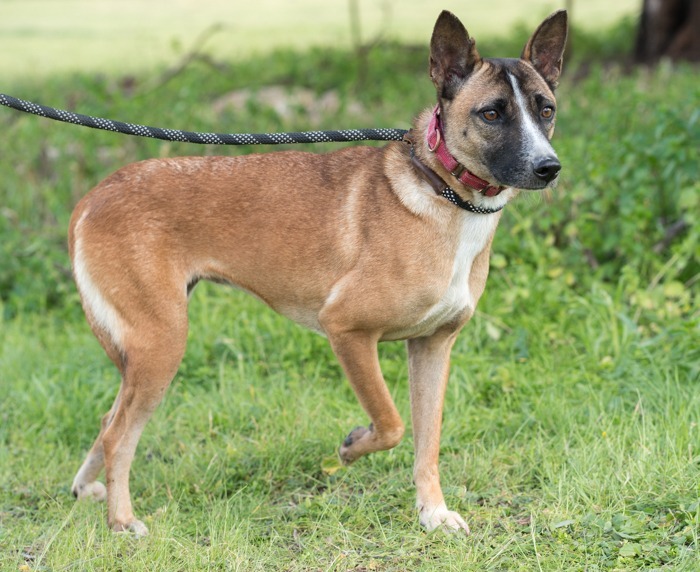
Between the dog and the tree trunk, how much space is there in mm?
8311

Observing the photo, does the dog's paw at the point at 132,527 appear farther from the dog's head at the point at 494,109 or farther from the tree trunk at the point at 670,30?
the tree trunk at the point at 670,30

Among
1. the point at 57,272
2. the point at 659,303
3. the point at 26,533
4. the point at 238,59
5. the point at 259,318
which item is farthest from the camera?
the point at 238,59

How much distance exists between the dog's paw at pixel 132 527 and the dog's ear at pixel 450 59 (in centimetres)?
209

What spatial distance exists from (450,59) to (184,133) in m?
1.12

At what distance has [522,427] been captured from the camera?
4.44 meters

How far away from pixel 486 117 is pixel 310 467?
1.76m

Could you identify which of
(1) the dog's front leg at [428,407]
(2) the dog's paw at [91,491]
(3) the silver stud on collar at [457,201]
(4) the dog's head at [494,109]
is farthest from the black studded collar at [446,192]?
(2) the dog's paw at [91,491]

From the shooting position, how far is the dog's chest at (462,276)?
146 inches

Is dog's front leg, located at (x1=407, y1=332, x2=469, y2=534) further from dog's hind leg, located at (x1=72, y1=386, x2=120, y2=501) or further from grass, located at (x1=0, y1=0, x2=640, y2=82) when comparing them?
grass, located at (x1=0, y1=0, x2=640, y2=82)

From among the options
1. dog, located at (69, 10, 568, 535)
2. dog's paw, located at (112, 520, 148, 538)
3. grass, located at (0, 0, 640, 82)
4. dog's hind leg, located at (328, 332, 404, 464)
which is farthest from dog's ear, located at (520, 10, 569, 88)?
grass, located at (0, 0, 640, 82)

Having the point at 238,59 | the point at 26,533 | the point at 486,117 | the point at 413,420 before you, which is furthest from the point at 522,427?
the point at 238,59

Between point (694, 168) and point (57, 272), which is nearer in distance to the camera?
point (694, 168)

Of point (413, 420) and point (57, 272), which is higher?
point (413, 420)

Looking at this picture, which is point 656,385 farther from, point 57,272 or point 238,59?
point 238,59
